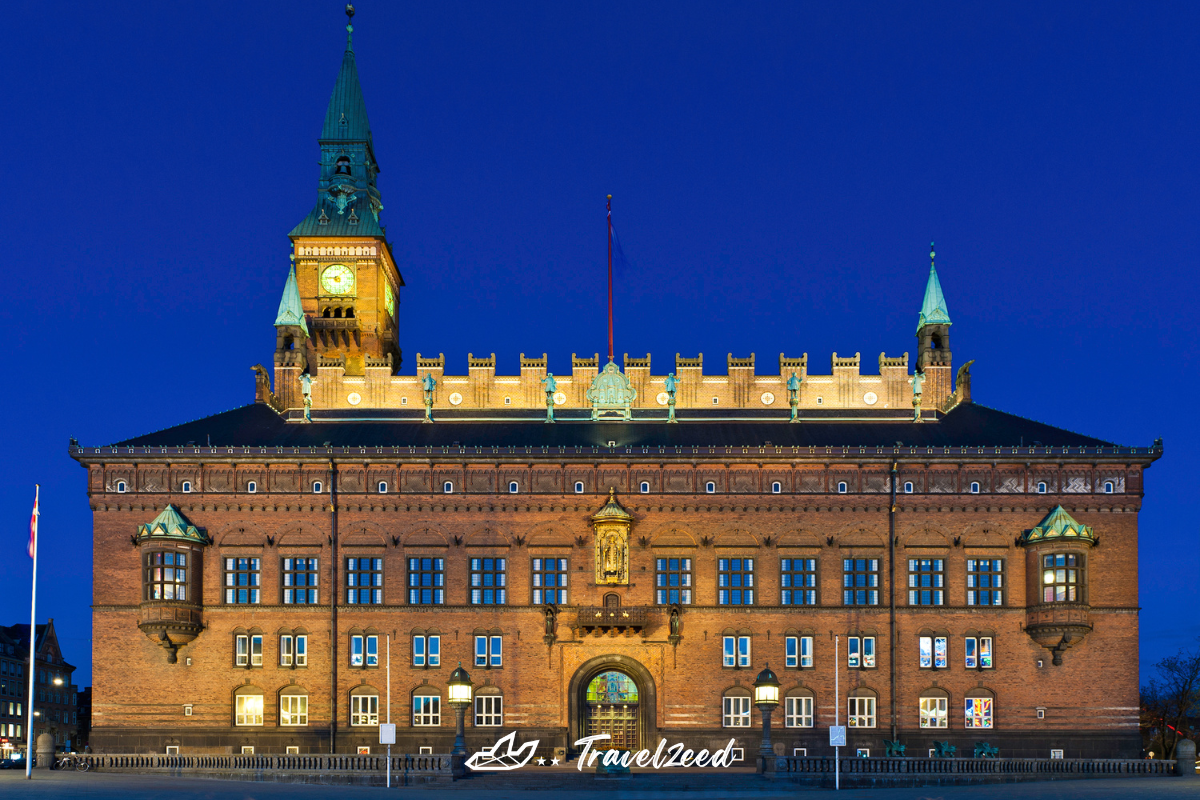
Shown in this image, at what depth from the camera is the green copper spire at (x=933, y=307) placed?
65812 millimetres

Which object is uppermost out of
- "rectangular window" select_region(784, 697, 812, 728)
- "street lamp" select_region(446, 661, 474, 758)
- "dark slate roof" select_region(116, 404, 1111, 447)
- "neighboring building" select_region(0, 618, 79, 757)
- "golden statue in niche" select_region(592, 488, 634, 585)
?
"dark slate roof" select_region(116, 404, 1111, 447)

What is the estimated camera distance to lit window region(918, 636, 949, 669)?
57.8 m

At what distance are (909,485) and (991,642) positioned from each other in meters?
8.63

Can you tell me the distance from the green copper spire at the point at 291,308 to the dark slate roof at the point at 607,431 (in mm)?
5466

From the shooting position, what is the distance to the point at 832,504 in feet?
195

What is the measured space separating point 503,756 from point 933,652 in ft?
72.0

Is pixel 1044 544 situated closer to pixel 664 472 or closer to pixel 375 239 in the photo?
pixel 664 472

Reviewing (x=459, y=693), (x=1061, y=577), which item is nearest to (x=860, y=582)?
(x=1061, y=577)

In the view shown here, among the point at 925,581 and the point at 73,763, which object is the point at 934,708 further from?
the point at 73,763

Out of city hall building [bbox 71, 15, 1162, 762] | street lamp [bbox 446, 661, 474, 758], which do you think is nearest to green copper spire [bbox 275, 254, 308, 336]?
city hall building [bbox 71, 15, 1162, 762]

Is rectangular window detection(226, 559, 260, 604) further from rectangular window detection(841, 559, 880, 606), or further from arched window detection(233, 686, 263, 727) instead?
rectangular window detection(841, 559, 880, 606)

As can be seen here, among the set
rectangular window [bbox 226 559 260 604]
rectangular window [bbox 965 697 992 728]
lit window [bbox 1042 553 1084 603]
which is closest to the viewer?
lit window [bbox 1042 553 1084 603]

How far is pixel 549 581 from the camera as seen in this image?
5909 cm

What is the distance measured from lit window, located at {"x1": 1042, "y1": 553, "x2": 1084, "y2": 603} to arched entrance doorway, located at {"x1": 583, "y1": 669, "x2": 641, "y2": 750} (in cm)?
2084
